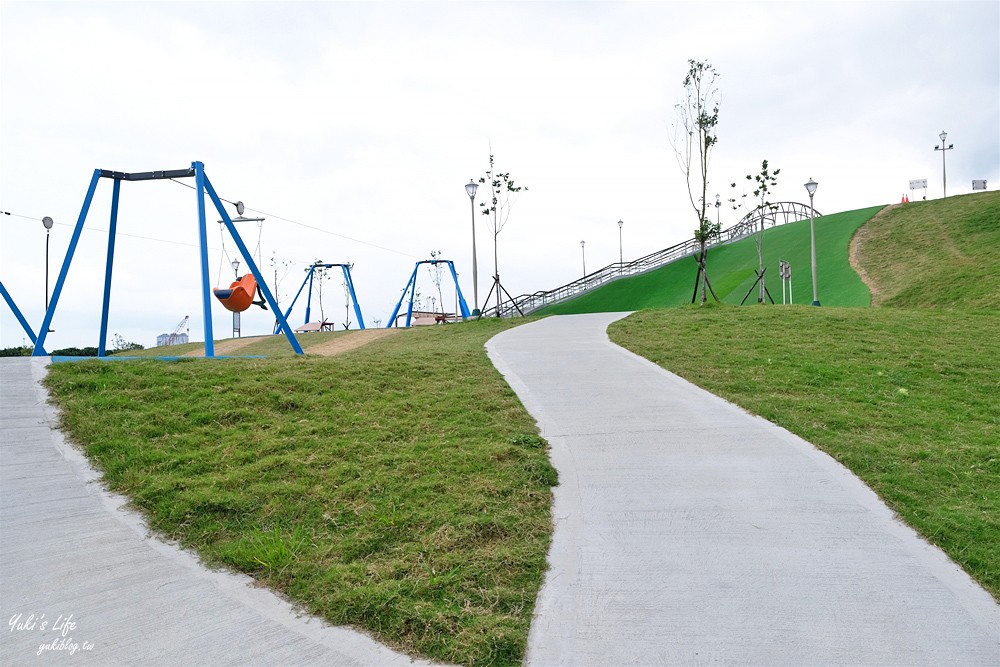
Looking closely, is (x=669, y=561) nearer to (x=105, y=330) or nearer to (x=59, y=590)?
(x=59, y=590)

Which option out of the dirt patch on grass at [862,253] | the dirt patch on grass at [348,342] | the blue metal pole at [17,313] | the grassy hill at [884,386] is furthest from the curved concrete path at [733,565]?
the dirt patch on grass at [862,253]

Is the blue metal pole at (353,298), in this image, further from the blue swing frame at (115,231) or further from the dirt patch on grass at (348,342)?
the blue swing frame at (115,231)

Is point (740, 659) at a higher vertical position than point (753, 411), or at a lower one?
lower

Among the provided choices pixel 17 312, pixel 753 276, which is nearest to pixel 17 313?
pixel 17 312

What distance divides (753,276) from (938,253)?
8.18 m

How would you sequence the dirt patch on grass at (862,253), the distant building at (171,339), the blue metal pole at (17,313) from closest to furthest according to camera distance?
the blue metal pole at (17,313)
the dirt patch on grass at (862,253)
the distant building at (171,339)

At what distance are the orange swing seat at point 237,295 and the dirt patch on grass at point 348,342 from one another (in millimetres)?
3005

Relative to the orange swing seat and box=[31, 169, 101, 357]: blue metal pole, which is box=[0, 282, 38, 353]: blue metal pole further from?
the orange swing seat

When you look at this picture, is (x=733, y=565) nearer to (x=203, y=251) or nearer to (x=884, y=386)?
(x=884, y=386)

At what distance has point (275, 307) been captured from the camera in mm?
12156

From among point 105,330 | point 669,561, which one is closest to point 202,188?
point 105,330

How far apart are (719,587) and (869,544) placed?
139 cm

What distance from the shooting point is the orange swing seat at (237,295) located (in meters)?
15.1

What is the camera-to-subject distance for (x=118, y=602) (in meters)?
3.93
